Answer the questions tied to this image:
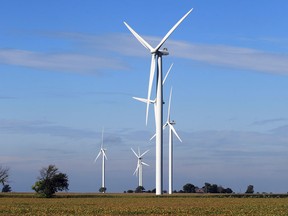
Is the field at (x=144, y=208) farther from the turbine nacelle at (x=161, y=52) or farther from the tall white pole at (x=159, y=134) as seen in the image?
the turbine nacelle at (x=161, y=52)

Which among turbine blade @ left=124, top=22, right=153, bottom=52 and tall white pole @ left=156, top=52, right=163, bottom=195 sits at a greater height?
turbine blade @ left=124, top=22, right=153, bottom=52

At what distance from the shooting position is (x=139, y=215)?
6244 cm

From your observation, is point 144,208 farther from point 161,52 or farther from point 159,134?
point 161,52

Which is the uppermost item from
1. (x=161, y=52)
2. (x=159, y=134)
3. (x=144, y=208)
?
(x=161, y=52)

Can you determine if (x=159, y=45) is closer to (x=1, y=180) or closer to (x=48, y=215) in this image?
(x=1, y=180)

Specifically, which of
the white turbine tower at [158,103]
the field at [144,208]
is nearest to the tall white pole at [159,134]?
the white turbine tower at [158,103]

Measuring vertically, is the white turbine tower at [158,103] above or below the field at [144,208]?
above

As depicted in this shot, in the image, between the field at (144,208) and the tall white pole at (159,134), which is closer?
the field at (144,208)

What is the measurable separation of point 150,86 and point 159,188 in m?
22.0

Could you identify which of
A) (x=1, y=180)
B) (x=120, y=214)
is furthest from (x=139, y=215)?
(x=1, y=180)

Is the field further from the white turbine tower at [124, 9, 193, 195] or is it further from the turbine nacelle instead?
the turbine nacelle

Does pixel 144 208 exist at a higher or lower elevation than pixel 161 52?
lower

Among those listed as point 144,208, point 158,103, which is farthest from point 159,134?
point 144,208

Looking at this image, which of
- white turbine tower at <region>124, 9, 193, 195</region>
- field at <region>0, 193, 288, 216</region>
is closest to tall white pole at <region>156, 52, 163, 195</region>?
white turbine tower at <region>124, 9, 193, 195</region>
